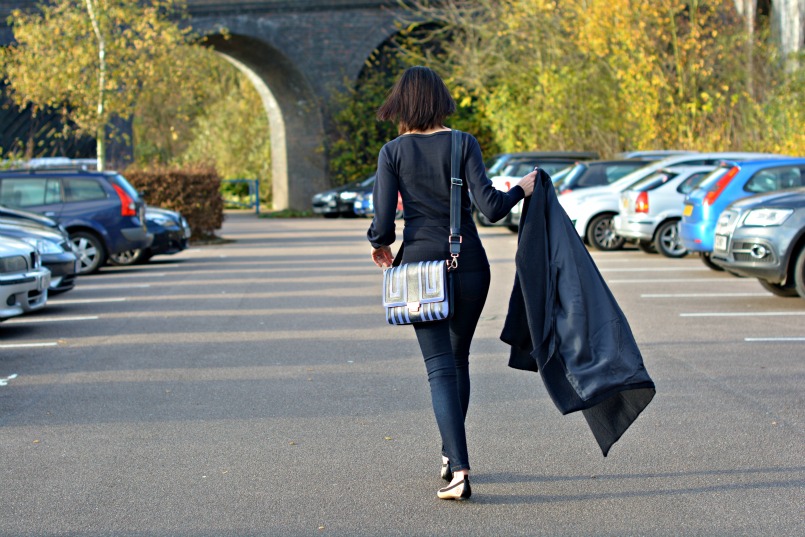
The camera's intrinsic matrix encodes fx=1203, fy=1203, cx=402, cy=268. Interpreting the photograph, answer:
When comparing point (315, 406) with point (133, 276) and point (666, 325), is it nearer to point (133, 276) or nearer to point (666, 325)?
point (666, 325)

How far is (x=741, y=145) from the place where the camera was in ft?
93.0

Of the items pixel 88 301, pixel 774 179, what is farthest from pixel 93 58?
pixel 774 179

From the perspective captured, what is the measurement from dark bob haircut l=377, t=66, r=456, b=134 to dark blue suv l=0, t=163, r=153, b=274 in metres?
13.8

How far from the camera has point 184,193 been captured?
81.7 feet

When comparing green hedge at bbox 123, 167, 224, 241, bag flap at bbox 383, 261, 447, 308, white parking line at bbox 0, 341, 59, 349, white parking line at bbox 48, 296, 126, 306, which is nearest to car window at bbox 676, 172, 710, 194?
white parking line at bbox 48, 296, 126, 306

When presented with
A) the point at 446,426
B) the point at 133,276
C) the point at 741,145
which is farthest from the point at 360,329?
the point at 741,145

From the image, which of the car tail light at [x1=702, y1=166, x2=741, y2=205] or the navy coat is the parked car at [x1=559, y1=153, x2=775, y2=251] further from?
the navy coat

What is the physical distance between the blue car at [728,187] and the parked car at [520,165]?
822cm

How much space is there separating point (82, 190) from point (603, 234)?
8.90 metres

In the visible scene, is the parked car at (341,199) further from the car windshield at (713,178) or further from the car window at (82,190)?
the car windshield at (713,178)

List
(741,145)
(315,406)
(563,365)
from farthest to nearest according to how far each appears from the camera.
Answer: (741,145) < (315,406) < (563,365)

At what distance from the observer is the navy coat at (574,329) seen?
16.7 feet

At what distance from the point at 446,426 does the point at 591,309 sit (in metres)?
0.81

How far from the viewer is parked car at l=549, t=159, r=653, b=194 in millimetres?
22047
